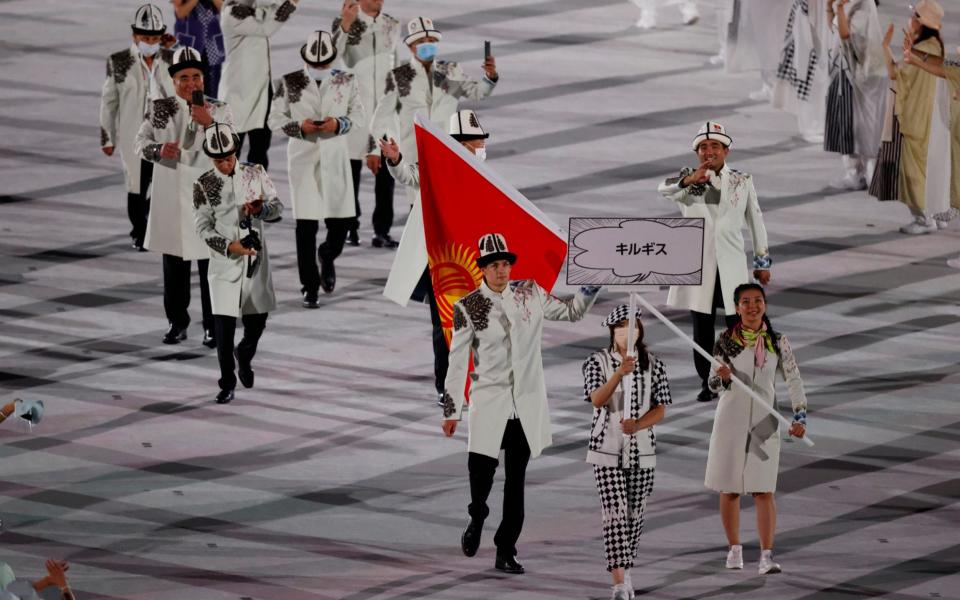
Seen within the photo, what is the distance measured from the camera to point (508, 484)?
37.1 ft

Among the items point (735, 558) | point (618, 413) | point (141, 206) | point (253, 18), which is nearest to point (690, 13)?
point (253, 18)

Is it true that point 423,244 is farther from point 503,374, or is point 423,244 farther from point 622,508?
point 622,508

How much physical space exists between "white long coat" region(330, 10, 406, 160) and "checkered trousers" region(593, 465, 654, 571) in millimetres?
6429

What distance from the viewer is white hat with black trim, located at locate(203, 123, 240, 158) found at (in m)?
13.8

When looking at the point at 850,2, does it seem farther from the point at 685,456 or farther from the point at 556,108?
the point at 685,456

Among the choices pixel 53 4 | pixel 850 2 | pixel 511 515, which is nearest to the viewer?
pixel 511 515

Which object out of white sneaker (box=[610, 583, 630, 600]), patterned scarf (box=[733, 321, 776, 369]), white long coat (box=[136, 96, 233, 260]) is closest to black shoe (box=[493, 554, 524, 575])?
white sneaker (box=[610, 583, 630, 600])

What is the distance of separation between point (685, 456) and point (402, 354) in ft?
8.71

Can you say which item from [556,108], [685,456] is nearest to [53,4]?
[556,108]

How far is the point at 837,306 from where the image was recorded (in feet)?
53.0

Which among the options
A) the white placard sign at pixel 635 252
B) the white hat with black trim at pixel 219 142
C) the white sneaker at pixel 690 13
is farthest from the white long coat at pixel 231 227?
the white sneaker at pixel 690 13

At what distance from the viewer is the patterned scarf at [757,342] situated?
11461 millimetres

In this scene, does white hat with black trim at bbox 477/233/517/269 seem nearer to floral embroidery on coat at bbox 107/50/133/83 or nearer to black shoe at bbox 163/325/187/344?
black shoe at bbox 163/325/187/344

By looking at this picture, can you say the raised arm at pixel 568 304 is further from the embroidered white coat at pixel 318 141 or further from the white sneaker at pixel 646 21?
the white sneaker at pixel 646 21
